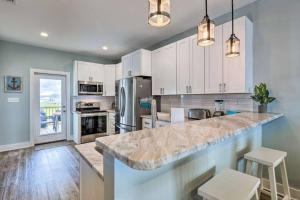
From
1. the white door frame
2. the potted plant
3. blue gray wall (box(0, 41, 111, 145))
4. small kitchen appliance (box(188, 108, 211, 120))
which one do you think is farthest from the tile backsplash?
blue gray wall (box(0, 41, 111, 145))

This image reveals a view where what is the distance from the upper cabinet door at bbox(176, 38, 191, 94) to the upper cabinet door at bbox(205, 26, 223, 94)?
39 cm

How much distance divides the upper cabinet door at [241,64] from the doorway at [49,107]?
4.52m

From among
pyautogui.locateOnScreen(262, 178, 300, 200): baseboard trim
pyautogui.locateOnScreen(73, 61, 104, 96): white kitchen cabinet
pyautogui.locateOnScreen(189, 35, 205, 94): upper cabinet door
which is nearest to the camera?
pyautogui.locateOnScreen(262, 178, 300, 200): baseboard trim

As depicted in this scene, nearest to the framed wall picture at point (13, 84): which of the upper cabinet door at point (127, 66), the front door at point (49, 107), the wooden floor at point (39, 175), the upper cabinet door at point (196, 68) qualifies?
the front door at point (49, 107)

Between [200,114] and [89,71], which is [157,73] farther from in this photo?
[89,71]

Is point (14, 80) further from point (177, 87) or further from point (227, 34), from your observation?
point (227, 34)

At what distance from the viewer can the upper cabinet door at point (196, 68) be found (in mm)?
2799

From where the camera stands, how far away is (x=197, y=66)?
2881 mm

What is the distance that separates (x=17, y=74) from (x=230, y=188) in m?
5.16

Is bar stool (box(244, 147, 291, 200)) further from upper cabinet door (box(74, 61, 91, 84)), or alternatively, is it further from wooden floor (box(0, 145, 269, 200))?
upper cabinet door (box(74, 61, 91, 84))

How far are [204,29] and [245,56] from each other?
112 centimetres

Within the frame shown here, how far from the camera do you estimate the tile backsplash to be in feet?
8.51

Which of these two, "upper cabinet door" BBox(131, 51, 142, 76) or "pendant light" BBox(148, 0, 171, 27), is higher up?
"upper cabinet door" BBox(131, 51, 142, 76)

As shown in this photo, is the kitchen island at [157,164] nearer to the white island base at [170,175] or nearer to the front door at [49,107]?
the white island base at [170,175]
